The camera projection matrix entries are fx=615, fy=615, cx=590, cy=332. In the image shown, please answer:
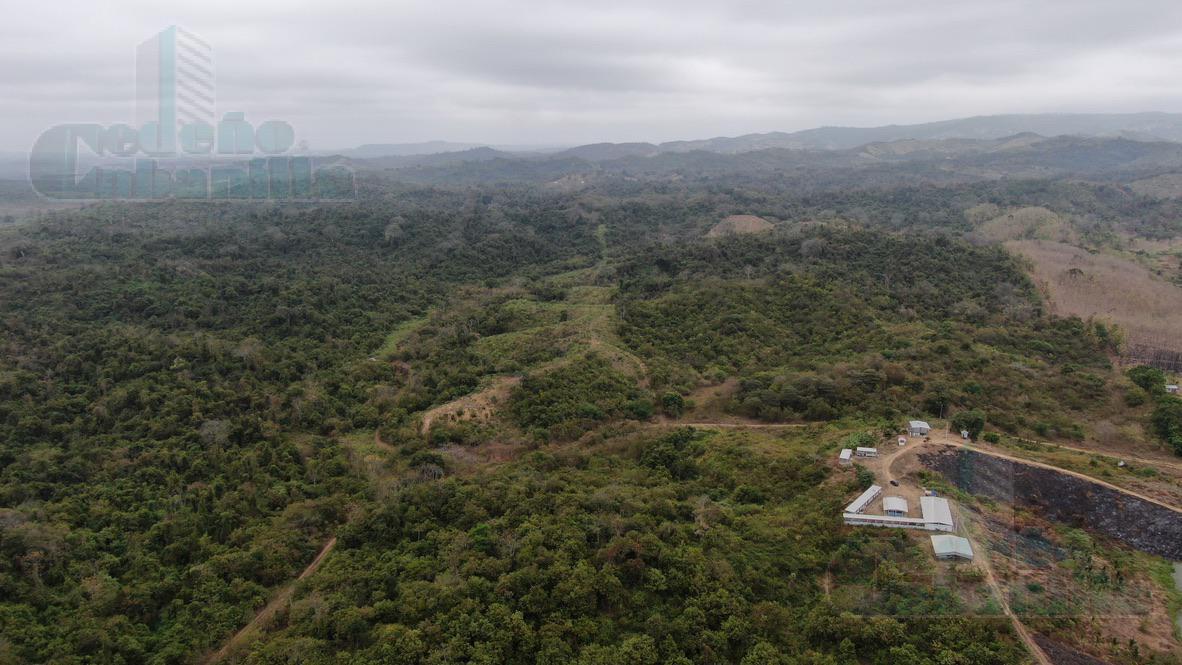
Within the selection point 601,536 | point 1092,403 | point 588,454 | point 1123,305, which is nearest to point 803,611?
point 601,536

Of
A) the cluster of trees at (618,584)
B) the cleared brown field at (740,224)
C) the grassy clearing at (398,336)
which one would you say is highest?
the cleared brown field at (740,224)

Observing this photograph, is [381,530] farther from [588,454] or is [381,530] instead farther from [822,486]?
[822,486]

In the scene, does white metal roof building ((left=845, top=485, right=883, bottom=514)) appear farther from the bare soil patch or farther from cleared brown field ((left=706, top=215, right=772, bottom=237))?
cleared brown field ((left=706, top=215, right=772, bottom=237))

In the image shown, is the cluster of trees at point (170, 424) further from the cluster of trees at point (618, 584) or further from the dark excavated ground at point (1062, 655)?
the dark excavated ground at point (1062, 655)

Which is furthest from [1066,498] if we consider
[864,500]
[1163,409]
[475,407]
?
[475,407]

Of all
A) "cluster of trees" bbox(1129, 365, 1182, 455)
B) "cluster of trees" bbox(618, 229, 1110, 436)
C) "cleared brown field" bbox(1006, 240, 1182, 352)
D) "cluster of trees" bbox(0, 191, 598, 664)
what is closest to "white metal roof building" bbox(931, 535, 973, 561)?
"cluster of trees" bbox(618, 229, 1110, 436)

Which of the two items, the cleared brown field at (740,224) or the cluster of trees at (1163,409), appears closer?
the cluster of trees at (1163,409)

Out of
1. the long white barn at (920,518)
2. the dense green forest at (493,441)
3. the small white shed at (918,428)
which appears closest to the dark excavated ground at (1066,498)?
the small white shed at (918,428)
